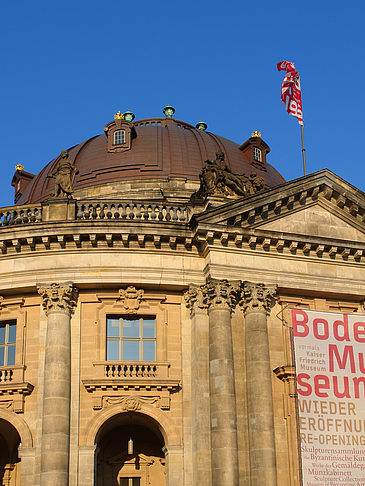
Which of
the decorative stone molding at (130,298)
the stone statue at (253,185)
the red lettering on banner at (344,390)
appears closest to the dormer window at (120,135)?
the stone statue at (253,185)

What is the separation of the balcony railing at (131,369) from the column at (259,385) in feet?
9.56

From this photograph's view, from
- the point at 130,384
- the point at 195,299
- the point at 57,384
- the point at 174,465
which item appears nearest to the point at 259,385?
the point at 195,299

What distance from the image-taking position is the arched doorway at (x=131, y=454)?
27.1 meters

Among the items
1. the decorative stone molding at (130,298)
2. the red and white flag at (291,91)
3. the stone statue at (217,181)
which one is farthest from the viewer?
the red and white flag at (291,91)

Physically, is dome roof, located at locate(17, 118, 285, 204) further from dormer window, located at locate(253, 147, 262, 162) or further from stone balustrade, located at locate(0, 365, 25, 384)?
stone balustrade, located at locate(0, 365, 25, 384)

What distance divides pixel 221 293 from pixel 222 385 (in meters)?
3.12

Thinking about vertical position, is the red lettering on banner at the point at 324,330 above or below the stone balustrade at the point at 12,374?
above

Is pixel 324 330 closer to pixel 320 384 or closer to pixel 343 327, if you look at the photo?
pixel 343 327

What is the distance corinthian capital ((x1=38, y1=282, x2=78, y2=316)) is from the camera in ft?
86.6

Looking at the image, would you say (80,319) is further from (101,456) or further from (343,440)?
(343,440)

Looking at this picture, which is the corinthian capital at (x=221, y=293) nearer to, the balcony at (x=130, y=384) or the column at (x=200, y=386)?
the column at (x=200, y=386)

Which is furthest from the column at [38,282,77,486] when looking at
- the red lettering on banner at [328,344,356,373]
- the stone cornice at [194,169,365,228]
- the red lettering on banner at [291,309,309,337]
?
the red lettering on banner at [328,344,356,373]

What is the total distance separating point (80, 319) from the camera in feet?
88.3

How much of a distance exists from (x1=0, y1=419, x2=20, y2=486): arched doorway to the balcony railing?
3858mm
